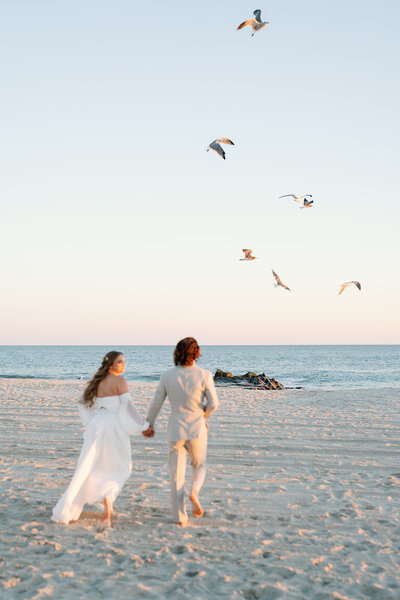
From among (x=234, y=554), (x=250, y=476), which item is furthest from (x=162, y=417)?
(x=234, y=554)

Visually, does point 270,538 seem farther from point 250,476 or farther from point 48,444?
point 48,444

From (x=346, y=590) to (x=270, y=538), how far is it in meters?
1.09

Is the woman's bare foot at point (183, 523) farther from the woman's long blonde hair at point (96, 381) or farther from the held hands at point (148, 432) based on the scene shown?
the woman's long blonde hair at point (96, 381)

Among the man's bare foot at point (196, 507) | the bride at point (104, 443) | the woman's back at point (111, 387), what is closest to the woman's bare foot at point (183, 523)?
the man's bare foot at point (196, 507)

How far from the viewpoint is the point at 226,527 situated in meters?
5.25

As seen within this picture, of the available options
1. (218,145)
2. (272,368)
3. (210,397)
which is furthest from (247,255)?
(272,368)

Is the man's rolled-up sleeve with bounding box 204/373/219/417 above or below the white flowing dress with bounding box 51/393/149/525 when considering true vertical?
above

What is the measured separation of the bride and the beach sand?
0.25 meters

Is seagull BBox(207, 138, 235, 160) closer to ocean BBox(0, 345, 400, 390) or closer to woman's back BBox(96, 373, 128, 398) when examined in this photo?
woman's back BBox(96, 373, 128, 398)

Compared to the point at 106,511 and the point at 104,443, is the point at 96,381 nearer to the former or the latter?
the point at 104,443

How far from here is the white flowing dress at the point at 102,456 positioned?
5.30 metres

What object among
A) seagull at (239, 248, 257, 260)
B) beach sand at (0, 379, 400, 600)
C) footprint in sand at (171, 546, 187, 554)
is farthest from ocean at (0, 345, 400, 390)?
footprint in sand at (171, 546, 187, 554)

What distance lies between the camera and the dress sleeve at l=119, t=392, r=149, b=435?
546 centimetres

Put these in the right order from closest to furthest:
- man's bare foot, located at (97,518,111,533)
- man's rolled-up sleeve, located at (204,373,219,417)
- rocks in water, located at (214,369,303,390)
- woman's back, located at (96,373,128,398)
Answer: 1. man's bare foot, located at (97,518,111,533)
2. man's rolled-up sleeve, located at (204,373,219,417)
3. woman's back, located at (96,373,128,398)
4. rocks in water, located at (214,369,303,390)
